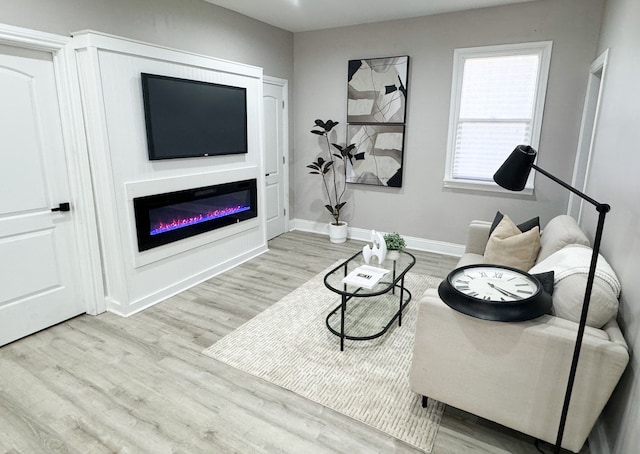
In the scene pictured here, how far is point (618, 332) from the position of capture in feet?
5.40

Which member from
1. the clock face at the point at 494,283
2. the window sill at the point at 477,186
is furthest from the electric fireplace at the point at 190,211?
the clock face at the point at 494,283

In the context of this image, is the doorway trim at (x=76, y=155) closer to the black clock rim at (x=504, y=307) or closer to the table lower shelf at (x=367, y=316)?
the table lower shelf at (x=367, y=316)

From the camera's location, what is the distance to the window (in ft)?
13.1

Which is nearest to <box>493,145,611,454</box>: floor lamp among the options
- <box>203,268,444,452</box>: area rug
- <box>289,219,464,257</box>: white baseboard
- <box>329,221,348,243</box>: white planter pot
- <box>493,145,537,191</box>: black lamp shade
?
<box>493,145,537,191</box>: black lamp shade

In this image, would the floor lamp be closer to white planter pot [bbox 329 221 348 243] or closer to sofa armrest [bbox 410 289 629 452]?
sofa armrest [bbox 410 289 629 452]

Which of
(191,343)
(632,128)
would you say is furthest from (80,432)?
(632,128)

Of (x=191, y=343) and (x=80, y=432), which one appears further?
(x=191, y=343)

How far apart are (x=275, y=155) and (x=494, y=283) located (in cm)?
390

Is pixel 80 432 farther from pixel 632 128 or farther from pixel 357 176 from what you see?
pixel 357 176

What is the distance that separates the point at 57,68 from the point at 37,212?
1057mm

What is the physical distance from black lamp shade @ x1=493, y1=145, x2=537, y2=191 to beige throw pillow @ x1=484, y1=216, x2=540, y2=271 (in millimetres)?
1144

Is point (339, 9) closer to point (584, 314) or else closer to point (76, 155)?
point (76, 155)

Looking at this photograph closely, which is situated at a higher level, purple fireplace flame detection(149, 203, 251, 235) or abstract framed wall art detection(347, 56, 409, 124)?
abstract framed wall art detection(347, 56, 409, 124)

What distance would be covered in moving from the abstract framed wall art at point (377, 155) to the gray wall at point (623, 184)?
7.13 feet
